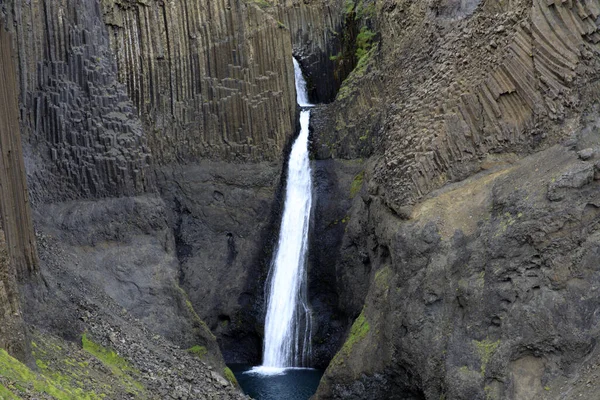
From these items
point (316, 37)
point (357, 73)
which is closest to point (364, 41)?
point (357, 73)

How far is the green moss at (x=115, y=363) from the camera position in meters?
15.2

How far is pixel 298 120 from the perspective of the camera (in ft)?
95.6

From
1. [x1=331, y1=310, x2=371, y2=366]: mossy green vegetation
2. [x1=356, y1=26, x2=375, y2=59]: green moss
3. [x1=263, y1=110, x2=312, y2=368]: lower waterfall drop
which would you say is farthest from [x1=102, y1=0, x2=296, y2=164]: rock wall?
[x1=331, y1=310, x2=371, y2=366]: mossy green vegetation

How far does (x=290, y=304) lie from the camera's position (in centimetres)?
2564

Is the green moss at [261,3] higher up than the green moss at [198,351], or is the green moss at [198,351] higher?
the green moss at [261,3]

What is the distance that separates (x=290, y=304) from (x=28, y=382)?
1473cm

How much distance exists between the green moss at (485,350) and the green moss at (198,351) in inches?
354

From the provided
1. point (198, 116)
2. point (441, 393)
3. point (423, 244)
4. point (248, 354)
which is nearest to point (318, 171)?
point (198, 116)

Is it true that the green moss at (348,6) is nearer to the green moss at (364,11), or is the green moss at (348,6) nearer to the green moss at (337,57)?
the green moss at (364,11)

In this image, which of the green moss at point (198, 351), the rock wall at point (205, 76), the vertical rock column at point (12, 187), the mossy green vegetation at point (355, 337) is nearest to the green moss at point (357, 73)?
the rock wall at point (205, 76)

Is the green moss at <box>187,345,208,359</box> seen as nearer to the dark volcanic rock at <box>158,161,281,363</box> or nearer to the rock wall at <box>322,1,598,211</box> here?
the dark volcanic rock at <box>158,161,281,363</box>

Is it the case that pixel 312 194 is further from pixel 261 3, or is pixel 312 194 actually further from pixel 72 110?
pixel 72 110

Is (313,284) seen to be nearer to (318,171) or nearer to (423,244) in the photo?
(318,171)

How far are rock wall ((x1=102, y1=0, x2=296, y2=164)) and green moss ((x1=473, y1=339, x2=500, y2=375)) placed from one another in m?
13.3
